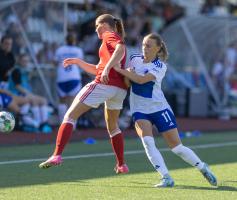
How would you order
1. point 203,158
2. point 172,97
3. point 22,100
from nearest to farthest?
point 203,158
point 22,100
point 172,97

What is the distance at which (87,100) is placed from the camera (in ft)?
35.7

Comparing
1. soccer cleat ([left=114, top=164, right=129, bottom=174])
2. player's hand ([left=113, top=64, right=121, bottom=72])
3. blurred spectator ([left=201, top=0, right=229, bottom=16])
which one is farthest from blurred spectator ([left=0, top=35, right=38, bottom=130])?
blurred spectator ([left=201, top=0, right=229, bottom=16])

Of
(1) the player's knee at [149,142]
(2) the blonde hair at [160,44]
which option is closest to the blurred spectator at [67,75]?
(2) the blonde hair at [160,44]

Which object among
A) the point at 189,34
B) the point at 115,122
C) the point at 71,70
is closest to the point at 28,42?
the point at 71,70

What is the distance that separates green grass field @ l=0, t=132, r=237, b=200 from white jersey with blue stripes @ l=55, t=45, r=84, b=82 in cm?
352

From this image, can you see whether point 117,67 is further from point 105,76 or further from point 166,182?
point 166,182

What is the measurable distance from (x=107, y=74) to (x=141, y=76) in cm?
58

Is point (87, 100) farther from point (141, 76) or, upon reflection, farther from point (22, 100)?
point (22, 100)

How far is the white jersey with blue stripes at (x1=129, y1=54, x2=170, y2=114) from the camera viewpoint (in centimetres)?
1020

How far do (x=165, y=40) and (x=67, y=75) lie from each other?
23.2 ft

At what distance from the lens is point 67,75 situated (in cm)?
1861

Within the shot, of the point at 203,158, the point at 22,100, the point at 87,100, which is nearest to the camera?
the point at 87,100

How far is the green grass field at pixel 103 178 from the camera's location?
A: 365 inches

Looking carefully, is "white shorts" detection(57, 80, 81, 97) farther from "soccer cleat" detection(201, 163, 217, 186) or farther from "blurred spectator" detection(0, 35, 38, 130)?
"soccer cleat" detection(201, 163, 217, 186)
